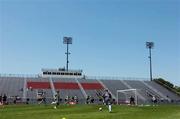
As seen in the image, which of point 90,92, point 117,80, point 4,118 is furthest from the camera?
point 117,80

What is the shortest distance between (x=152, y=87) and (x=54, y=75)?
1035 inches

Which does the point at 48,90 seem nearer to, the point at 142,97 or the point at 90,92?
the point at 90,92

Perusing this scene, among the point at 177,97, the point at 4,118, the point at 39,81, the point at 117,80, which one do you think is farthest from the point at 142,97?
the point at 4,118

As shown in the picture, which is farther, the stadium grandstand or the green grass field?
the stadium grandstand

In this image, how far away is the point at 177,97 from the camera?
312 ft

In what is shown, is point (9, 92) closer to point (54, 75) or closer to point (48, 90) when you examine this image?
point (48, 90)

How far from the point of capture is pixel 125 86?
100312 mm

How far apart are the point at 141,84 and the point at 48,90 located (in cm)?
2638

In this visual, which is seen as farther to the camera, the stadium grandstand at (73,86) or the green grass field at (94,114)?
the stadium grandstand at (73,86)

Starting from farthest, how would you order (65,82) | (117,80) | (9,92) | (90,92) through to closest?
(117,80)
(65,82)
(90,92)
(9,92)

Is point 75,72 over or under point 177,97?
over

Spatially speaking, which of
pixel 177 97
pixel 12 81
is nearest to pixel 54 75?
pixel 12 81

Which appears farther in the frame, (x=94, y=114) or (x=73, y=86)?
(x=73, y=86)

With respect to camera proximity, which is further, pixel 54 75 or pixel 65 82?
pixel 54 75
